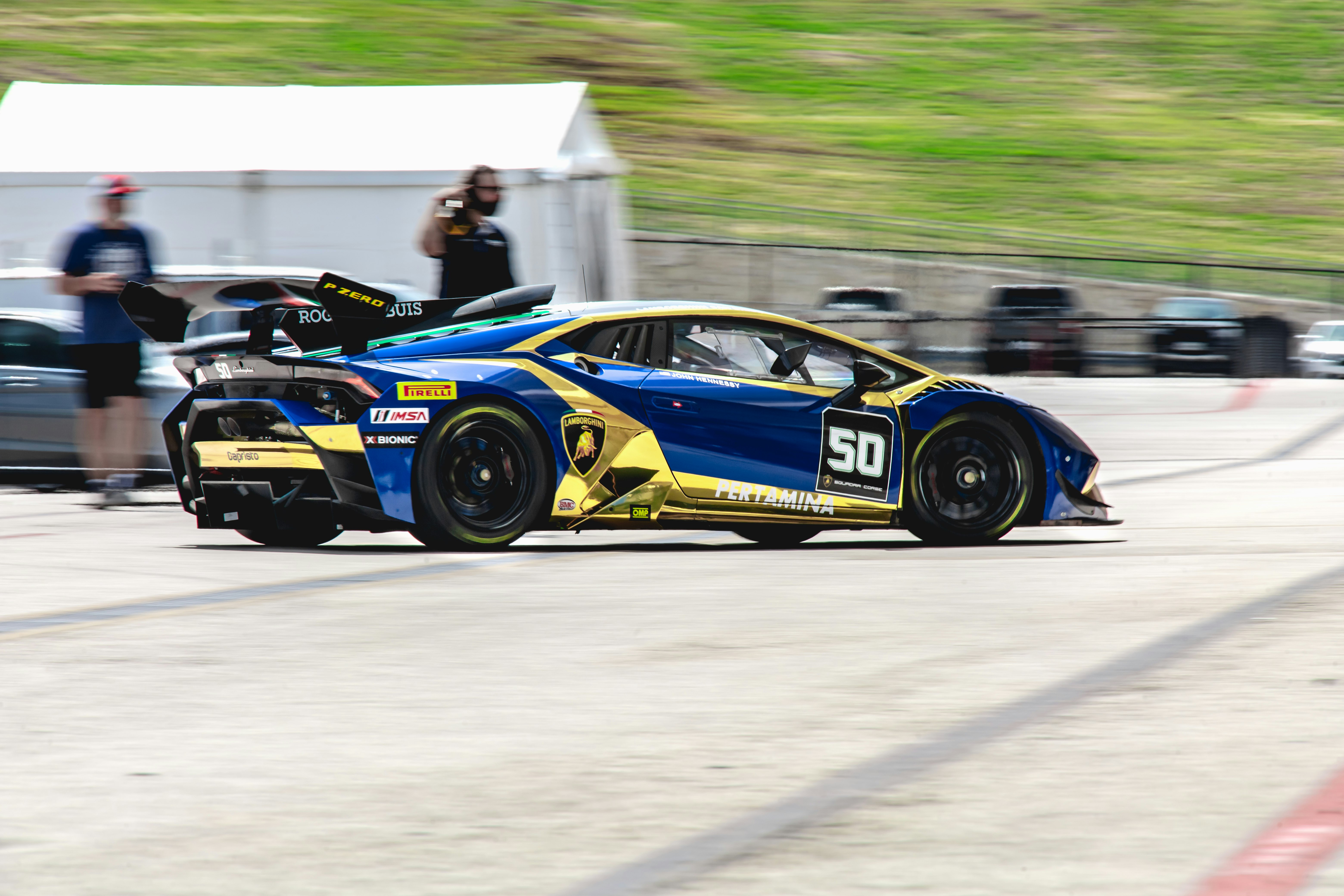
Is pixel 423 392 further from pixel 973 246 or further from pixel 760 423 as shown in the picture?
pixel 973 246

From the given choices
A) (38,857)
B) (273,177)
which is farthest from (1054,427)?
(273,177)

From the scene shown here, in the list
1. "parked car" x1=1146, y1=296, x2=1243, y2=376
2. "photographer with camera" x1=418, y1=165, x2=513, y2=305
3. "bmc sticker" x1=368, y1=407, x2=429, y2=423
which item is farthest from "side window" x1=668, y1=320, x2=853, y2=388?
"parked car" x1=1146, y1=296, x2=1243, y2=376

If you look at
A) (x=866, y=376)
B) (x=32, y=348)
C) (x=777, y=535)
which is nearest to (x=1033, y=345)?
(x=32, y=348)

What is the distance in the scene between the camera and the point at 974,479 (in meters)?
7.87

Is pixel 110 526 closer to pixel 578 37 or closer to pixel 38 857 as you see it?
pixel 38 857

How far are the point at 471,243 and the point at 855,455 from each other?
2.90 m

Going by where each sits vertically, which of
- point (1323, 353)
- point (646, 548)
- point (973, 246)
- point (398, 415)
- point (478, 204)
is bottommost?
point (646, 548)

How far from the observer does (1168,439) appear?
14.7 meters

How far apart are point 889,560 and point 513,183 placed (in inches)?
271

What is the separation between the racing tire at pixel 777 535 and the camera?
811 cm

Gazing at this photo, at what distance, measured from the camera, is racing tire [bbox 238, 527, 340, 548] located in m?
7.95

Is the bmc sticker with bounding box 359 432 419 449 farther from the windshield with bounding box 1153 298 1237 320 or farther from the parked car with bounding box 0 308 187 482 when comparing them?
the windshield with bounding box 1153 298 1237 320

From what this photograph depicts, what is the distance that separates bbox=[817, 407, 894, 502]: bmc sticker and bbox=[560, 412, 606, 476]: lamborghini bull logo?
0.96 metres

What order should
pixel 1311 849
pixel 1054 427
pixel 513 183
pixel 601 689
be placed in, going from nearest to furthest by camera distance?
pixel 1311 849, pixel 601 689, pixel 1054 427, pixel 513 183
